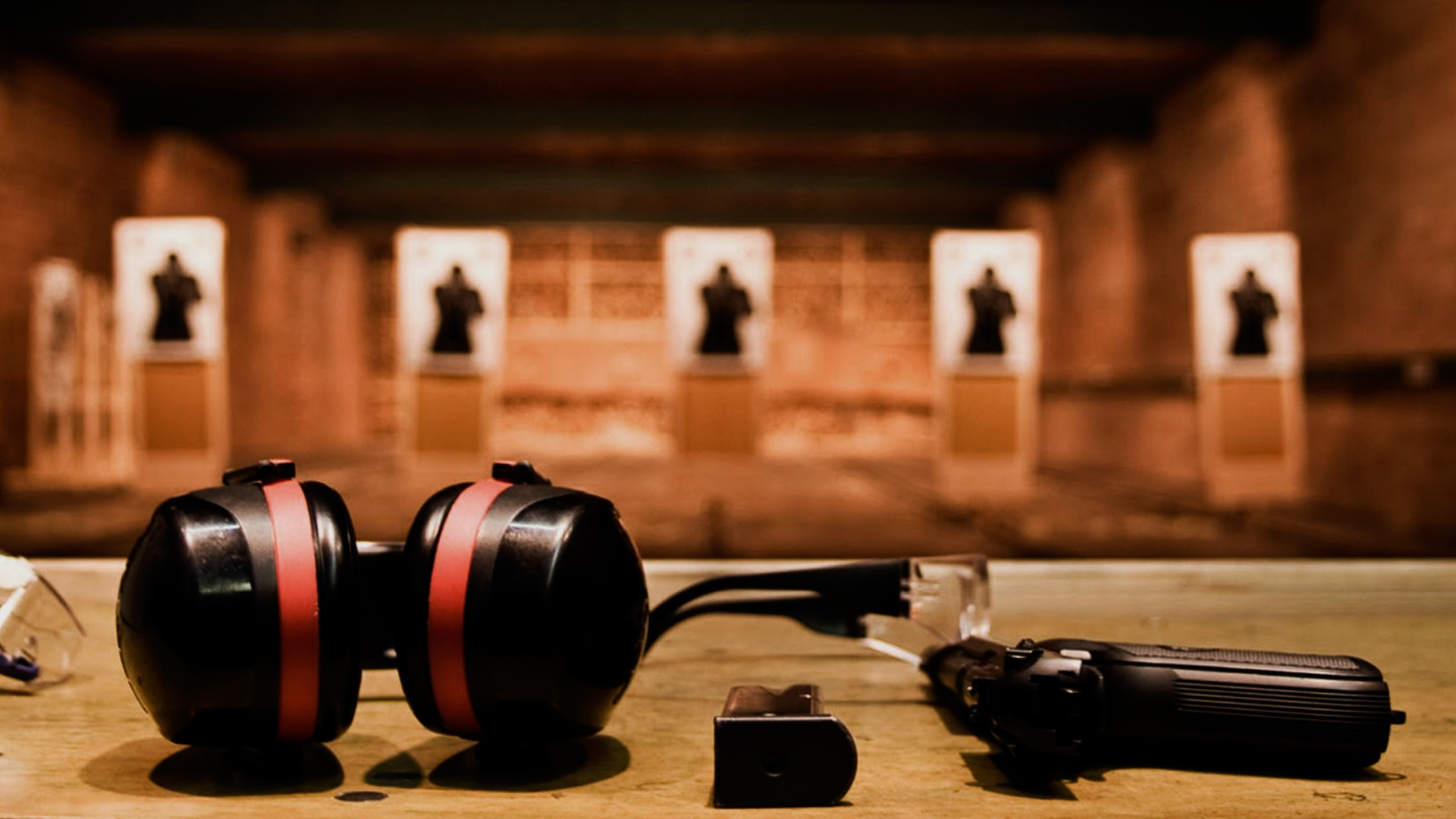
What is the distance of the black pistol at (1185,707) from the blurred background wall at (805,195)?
3614mm

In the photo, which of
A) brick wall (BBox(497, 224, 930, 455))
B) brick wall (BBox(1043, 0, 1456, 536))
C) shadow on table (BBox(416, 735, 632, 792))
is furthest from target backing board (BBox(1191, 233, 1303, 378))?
brick wall (BBox(497, 224, 930, 455))

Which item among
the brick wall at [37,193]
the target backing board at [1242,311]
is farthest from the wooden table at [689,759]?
the brick wall at [37,193]

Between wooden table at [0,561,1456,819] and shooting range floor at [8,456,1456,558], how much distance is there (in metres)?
1.59

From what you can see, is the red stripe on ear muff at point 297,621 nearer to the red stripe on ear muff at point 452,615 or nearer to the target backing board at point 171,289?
the red stripe on ear muff at point 452,615

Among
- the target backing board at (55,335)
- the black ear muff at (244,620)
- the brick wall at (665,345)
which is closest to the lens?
the black ear muff at (244,620)

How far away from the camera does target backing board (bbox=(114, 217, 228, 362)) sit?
545 cm

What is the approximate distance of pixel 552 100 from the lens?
314 inches

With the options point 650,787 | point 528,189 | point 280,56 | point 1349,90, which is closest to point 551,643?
point 650,787

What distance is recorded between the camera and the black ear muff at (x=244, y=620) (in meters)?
0.99

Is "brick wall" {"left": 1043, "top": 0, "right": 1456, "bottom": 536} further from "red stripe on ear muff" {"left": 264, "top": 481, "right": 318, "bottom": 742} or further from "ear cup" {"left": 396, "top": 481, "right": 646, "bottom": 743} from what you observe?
"red stripe on ear muff" {"left": 264, "top": 481, "right": 318, "bottom": 742}

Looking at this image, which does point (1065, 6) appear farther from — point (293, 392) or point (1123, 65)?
point (293, 392)

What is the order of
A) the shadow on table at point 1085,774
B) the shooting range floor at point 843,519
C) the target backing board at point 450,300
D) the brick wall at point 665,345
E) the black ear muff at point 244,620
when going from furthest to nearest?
the brick wall at point 665,345
the target backing board at point 450,300
the shooting range floor at point 843,519
the shadow on table at point 1085,774
the black ear muff at point 244,620

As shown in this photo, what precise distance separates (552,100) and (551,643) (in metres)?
7.42

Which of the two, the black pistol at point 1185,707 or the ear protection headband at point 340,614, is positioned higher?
the ear protection headband at point 340,614
